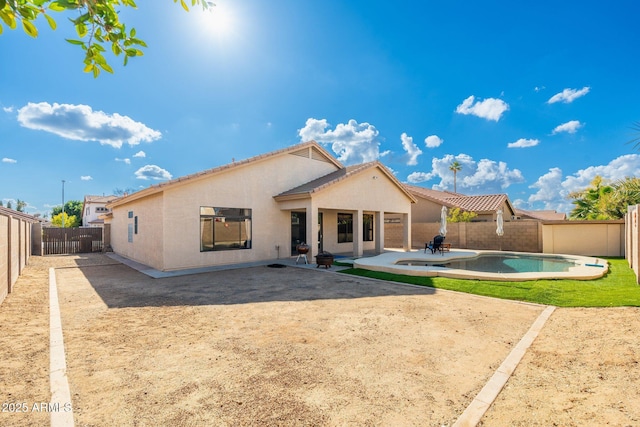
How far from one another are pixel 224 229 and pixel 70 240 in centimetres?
1717

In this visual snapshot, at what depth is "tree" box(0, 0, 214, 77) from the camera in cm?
206

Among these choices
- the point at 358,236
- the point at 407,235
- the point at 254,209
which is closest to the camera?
the point at 254,209

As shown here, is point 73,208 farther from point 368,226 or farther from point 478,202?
point 478,202

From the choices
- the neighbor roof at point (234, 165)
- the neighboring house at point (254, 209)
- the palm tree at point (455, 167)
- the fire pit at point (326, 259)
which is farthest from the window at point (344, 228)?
the palm tree at point (455, 167)

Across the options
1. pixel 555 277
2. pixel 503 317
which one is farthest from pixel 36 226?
pixel 555 277

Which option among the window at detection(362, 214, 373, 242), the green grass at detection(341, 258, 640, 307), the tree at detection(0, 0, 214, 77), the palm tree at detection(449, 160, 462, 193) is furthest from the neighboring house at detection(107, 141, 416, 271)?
the palm tree at detection(449, 160, 462, 193)

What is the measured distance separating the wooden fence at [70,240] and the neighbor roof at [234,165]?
14.3 feet

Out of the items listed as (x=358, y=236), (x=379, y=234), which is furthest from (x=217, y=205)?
(x=379, y=234)

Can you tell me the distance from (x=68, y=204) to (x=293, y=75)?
94.0m

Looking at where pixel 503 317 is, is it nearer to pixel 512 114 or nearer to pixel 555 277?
pixel 555 277

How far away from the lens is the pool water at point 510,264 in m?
14.5

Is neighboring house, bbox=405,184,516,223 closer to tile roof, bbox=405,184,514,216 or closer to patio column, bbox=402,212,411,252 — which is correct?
tile roof, bbox=405,184,514,216

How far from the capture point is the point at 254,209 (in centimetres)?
1588

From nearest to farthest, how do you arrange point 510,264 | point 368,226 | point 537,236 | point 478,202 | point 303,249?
point 303,249, point 510,264, point 537,236, point 368,226, point 478,202
